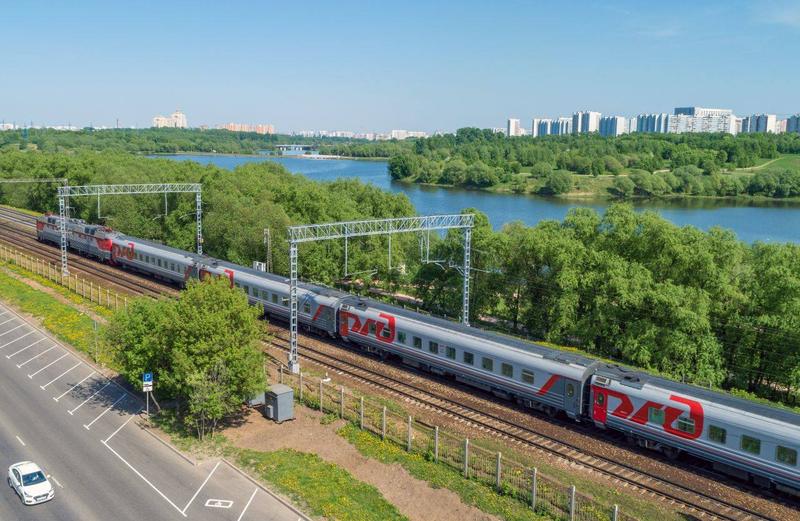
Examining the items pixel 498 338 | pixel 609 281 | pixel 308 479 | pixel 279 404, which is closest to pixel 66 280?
pixel 279 404

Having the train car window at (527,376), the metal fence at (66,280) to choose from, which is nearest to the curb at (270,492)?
the train car window at (527,376)

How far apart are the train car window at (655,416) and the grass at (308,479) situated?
1088 centimetres

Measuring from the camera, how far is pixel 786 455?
21531mm

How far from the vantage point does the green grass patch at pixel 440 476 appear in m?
20.6

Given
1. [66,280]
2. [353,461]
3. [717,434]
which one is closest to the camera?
[717,434]

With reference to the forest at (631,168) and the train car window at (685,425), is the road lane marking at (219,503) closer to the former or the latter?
the train car window at (685,425)

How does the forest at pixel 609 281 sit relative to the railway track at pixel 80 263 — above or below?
above

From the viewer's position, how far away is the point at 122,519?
1956 cm

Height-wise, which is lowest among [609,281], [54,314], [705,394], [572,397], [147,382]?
[54,314]

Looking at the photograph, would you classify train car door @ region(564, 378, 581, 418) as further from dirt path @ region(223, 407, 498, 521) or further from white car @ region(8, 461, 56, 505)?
white car @ region(8, 461, 56, 505)

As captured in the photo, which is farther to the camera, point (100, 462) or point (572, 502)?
point (100, 462)

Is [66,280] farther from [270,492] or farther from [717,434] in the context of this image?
[717,434]

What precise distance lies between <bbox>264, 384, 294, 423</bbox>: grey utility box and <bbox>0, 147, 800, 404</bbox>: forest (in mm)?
16258

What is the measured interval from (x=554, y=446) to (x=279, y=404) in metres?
11.2
